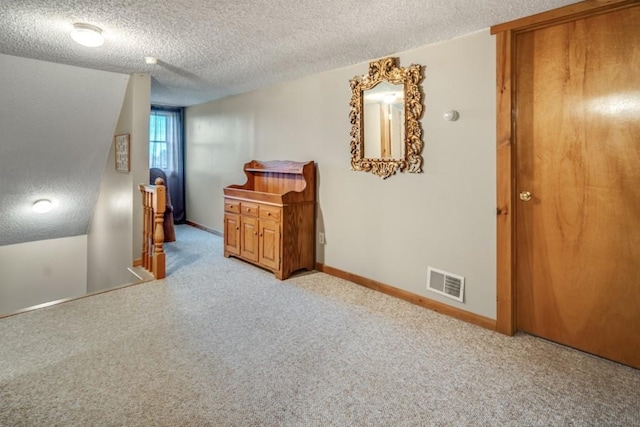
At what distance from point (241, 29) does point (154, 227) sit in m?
2.17

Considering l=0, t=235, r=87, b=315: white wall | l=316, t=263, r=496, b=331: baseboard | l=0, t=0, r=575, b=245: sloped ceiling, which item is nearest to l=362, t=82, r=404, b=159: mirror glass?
l=0, t=0, r=575, b=245: sloped ceiling

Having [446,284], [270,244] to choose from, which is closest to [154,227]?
[270,244]

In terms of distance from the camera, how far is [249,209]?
3914 millimetres

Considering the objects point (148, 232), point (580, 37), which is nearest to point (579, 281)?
point (580, 37)

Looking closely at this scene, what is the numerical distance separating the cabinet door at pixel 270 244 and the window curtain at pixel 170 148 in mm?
3276

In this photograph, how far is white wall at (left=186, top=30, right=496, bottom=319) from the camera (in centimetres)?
253

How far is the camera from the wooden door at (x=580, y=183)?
79.7 inches

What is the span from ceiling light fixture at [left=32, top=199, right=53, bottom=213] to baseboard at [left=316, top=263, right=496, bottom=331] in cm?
351

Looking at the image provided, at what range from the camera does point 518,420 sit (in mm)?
1618

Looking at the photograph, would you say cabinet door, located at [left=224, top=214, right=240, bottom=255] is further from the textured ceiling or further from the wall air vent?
the wall air vent

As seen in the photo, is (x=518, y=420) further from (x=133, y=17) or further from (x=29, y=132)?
(x=29, y=132)

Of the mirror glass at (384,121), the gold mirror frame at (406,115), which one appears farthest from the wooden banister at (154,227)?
the mirror glass at (384,121)

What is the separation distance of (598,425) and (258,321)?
2.04m

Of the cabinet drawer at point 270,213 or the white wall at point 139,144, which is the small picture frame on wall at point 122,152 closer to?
the white wall at point 139,144
